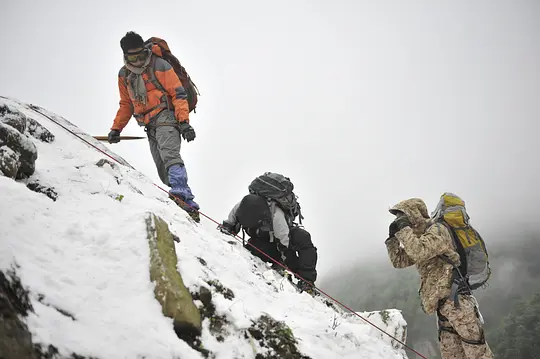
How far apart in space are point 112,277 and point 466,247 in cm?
538

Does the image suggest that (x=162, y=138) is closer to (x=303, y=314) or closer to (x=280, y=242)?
(x=280, y=242)

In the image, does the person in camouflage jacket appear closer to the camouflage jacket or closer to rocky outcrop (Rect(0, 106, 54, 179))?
the camouflage jacket

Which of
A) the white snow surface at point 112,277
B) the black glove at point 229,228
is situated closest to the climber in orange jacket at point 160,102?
the black glove at point 229,228

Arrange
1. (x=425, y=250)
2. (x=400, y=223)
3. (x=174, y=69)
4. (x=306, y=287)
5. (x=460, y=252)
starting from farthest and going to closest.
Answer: (x=174, y=69) < (x=306, y=287) < (x=400, y=223) < (x=460, y=252) < (x=425, y=250)

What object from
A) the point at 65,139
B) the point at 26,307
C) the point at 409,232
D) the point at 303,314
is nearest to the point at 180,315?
the point at 26,307

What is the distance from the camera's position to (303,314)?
445cm

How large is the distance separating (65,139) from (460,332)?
8025mm

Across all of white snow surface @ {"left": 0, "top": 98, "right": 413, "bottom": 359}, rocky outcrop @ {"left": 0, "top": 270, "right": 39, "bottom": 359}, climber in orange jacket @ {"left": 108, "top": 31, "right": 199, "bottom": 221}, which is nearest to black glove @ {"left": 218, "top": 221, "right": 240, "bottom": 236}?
climber in orange jacket @ {"left": 108, "top": 31, "right": 199, "bottom": 221}

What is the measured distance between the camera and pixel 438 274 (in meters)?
5.30

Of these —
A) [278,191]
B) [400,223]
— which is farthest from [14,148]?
[400,223]

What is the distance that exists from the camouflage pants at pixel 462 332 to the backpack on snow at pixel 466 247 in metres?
0.39

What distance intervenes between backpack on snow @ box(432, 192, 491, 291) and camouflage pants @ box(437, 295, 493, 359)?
39 centimetres

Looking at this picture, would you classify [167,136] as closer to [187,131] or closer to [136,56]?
[187,131]

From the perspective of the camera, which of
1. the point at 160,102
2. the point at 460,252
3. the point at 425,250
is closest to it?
the point at 425,250
